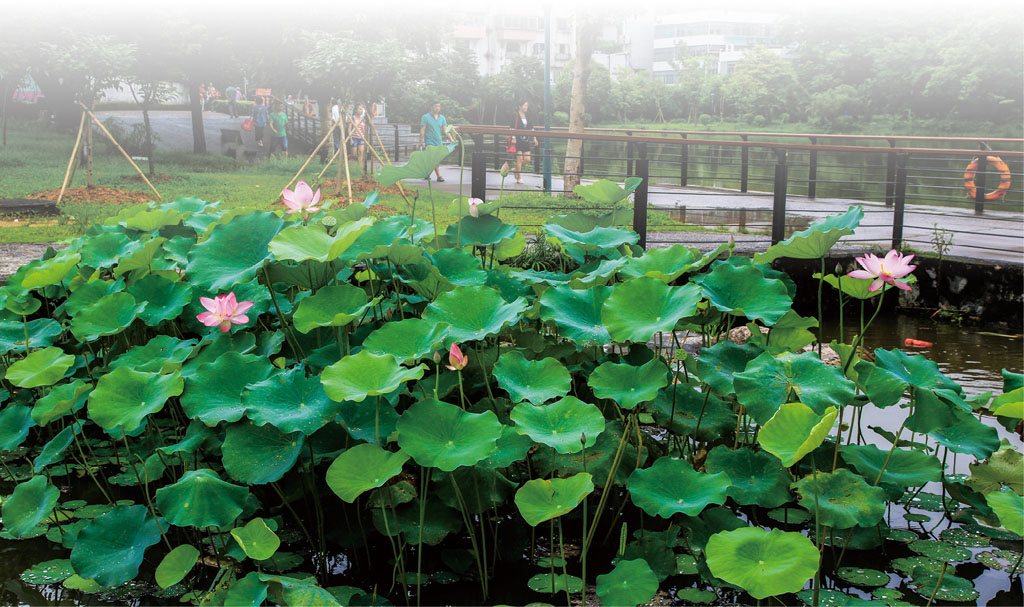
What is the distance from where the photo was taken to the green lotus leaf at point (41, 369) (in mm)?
1536

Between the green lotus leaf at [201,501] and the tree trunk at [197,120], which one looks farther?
the tree trunk at [197,120]

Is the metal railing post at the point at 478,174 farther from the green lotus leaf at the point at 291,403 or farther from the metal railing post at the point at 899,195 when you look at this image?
the green lotus leaf at the point at 291,403

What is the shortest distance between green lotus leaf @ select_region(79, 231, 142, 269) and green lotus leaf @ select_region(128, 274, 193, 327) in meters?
0.21

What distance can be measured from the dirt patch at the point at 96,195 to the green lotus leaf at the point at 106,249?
832 cm

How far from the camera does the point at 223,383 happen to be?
1.38 meters

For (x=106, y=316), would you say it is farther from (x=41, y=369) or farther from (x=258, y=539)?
(x=258, y=539)

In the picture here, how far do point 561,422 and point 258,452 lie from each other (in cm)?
52

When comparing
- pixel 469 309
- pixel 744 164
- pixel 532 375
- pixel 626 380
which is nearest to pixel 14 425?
pixel 469 309

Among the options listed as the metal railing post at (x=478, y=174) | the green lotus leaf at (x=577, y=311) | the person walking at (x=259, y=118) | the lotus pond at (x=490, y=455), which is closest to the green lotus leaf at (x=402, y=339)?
the lotus pond at (x=490, y=455)

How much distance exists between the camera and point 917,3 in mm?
27656

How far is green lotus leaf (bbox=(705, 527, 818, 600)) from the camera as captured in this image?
1.05m

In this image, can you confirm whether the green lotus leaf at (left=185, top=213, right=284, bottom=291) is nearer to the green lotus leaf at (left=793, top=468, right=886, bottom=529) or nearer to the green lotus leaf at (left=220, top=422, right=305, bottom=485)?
the green lotus leaf at (left=220, top=422, right=305, bottom=485)

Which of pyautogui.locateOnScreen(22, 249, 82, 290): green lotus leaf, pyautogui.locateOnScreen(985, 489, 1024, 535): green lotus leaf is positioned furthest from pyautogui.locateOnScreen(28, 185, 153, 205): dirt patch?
pyautogui.locateOnScreen(985, 489, 1024, 535): green lotus leaf

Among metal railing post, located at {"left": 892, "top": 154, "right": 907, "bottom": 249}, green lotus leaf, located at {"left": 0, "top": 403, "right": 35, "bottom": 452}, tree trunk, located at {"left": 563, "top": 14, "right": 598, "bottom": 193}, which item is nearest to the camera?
green lotus leaf, located at {"left": 0, "top": 403, "right": 35, "bottom": 452}
